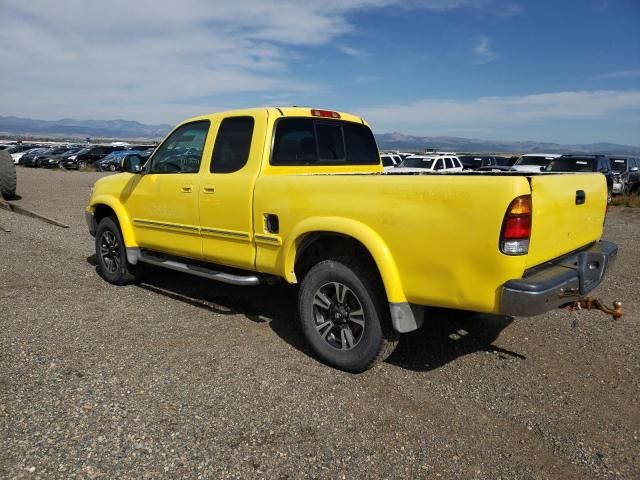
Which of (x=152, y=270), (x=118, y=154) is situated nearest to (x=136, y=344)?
(x=152, y=270)

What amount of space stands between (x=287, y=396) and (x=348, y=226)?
1.20 metres

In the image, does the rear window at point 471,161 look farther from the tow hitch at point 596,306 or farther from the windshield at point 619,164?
the tow hitch at point 596,306

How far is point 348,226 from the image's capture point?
3.48 m

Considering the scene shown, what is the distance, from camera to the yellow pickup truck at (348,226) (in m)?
2.93

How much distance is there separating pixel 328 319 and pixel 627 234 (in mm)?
8819

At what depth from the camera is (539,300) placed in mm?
2885

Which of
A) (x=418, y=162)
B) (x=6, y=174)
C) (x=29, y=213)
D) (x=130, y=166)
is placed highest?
(x=130, y=166)

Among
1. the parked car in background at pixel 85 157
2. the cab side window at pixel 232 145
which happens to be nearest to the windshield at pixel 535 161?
the cab side window at pixel 232 145

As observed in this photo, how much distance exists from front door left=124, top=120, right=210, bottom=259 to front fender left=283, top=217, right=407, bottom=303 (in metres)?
1.45

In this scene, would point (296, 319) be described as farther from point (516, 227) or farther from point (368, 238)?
point (516, 227)

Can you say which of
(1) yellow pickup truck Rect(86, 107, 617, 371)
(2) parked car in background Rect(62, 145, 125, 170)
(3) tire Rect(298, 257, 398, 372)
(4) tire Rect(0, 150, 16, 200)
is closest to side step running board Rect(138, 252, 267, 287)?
(1) yellow pickup truck Rect(86, 107, 617, 371)

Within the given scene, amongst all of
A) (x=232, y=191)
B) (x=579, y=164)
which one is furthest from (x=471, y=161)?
(x=232, y=191)

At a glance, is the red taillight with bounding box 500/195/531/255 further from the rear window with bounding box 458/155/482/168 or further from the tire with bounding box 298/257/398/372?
the rear window with bounding box 458/155/482/168

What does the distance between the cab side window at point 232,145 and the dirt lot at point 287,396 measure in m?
1.45
